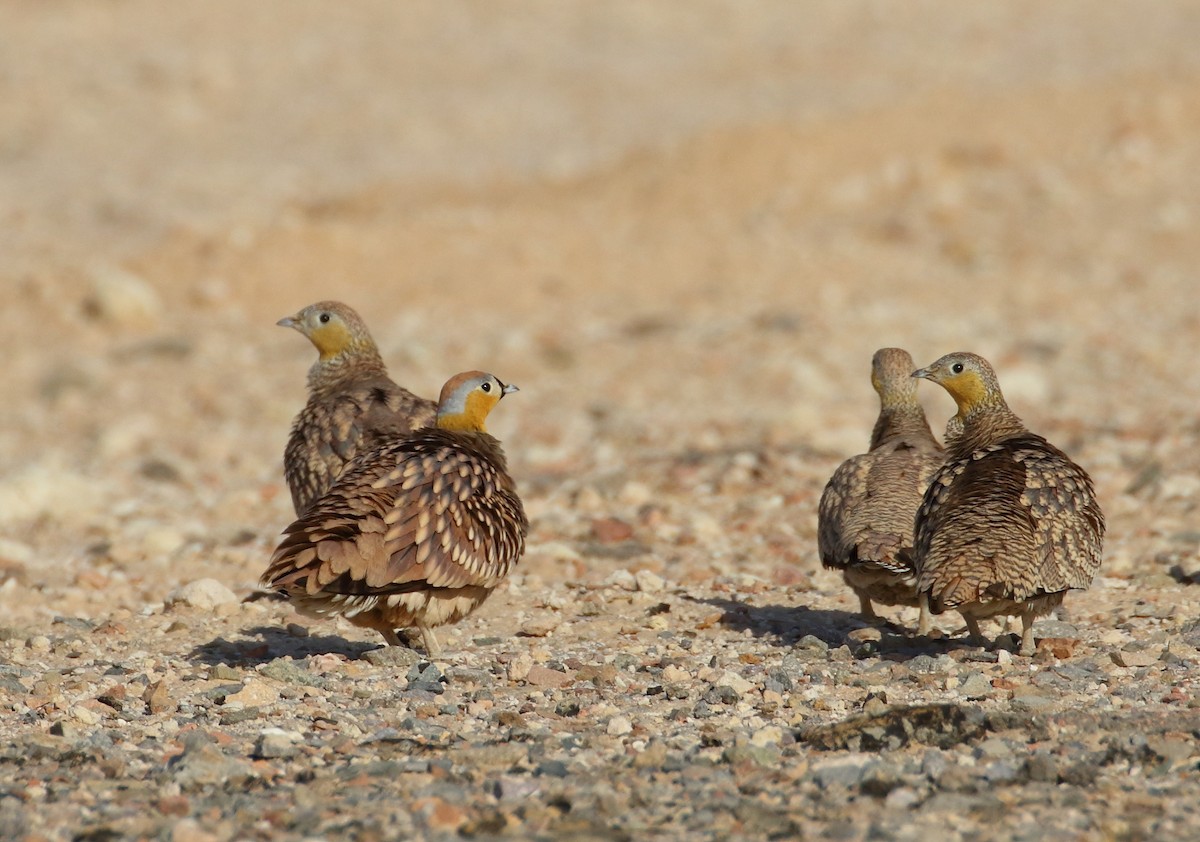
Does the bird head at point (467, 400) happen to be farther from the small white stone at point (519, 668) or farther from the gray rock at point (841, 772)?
the gray rock at point (841, 772)

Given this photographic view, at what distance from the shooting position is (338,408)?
886cm

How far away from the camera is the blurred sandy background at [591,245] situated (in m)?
11.9

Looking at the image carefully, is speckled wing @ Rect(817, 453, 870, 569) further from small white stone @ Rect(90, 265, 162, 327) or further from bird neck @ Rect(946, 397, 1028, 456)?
small white stone @ Rect(90, 265, 162, 327)

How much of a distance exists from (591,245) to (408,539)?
13.4 meters

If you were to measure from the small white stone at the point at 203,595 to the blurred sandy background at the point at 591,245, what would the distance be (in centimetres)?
63

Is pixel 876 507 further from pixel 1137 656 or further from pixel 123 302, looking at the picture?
pixel 123 302

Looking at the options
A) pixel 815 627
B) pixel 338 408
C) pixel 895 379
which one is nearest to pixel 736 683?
pixel 815 627

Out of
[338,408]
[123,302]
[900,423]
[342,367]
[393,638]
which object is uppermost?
[123,302]

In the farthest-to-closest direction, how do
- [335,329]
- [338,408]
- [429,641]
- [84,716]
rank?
[335,329] < [338,408] < [429,641] < [84,716]

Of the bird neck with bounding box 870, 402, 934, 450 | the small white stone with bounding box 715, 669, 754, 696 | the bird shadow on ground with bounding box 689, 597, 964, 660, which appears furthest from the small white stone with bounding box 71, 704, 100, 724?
the bird neck with bounding box 870, 402, 934, 450

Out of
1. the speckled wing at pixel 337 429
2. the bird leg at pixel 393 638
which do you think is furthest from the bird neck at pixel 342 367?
the bird leg at pixel 393 638

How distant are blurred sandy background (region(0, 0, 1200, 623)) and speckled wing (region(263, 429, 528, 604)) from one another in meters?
1.98

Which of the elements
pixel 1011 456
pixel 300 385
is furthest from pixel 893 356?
pixel 300 385

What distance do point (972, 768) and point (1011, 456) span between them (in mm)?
2269
